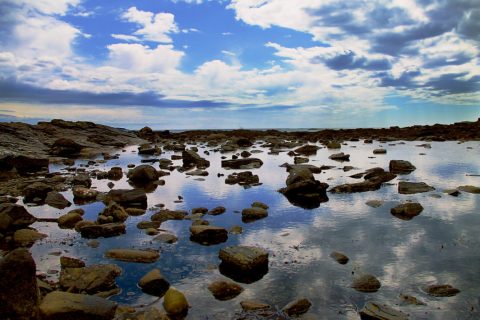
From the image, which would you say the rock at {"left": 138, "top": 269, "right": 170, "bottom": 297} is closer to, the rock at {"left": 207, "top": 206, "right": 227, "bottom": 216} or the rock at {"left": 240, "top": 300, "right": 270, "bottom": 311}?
the rock at {"left": 240, "top": 300, "right": 270, "bottom": 311}

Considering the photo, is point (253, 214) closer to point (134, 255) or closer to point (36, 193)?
point (134, 255)

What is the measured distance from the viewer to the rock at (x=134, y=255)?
9.30 meters

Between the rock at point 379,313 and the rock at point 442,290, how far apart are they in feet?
4.23

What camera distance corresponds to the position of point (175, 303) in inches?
267

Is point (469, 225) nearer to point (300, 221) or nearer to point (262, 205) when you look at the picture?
point (300, 221)

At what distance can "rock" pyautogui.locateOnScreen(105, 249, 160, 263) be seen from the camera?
930cm

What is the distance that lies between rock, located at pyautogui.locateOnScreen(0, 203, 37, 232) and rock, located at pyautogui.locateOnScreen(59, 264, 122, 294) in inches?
195

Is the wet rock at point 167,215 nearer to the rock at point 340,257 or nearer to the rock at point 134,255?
the rock at point 134,255

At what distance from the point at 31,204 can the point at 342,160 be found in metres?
22.0

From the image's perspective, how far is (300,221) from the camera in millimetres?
12656

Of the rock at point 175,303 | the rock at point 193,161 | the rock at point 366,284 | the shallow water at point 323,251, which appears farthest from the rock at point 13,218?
the rock at point 193,161

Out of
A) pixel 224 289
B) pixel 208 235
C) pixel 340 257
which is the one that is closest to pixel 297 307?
pixel 224 289

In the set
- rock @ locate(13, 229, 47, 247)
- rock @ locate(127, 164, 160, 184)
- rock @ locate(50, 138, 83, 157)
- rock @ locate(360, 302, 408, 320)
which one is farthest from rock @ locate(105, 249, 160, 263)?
rock @ locate(50, 138, 83, 157)

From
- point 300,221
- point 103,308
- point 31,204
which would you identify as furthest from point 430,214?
point 31,204
